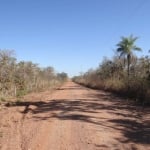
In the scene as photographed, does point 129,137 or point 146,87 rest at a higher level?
point 146,87

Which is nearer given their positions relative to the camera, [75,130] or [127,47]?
[75,130]

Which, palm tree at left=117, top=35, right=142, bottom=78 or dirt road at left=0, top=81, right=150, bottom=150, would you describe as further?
palm tree at left=117, top=35, right=142, bottom=78

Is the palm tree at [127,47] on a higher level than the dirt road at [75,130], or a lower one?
higher

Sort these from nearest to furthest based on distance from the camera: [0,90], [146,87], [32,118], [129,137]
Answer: [129,137] < [32,118] < [146,87] < [0,90]

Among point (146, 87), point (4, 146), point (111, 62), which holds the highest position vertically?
point (111, 62)

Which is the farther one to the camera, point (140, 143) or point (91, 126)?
point (91, 126)

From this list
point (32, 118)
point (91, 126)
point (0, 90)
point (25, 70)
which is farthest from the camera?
point (25, 70)

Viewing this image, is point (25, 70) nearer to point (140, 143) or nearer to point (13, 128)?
point (13, 128)

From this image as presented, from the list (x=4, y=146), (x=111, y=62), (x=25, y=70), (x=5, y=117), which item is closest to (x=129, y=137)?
(x=4, y=146)

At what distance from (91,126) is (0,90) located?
13317 millimetres

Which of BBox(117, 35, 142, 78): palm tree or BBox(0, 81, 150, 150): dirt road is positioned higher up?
BBox(117, 35, 142, 78): palm tree

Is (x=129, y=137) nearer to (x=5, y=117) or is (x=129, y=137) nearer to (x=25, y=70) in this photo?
(x=5, y=117)

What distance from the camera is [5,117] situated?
40.6 feet

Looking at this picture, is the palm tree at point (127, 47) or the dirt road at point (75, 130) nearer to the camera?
the dirt road at point (75, 130)
